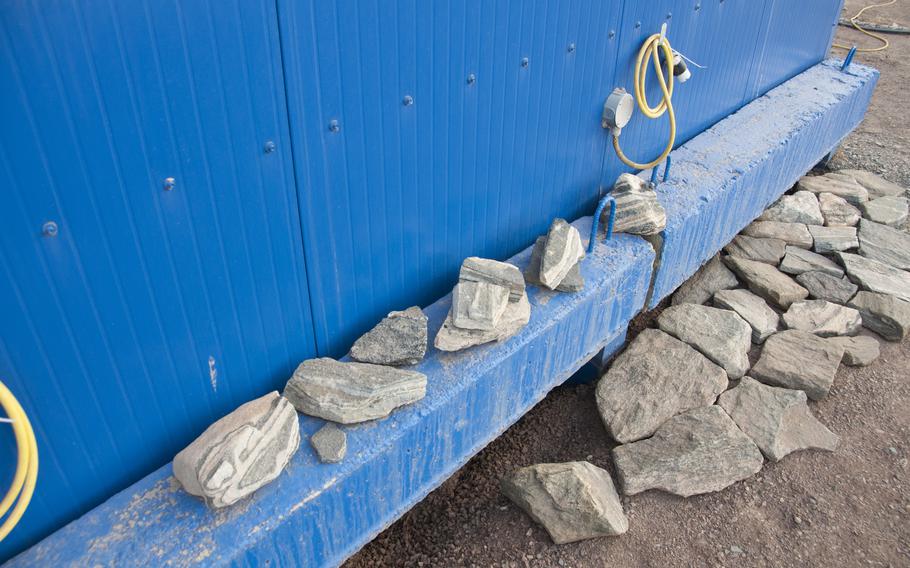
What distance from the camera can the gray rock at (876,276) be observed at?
4500mm

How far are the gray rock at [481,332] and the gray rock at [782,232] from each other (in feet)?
9.50

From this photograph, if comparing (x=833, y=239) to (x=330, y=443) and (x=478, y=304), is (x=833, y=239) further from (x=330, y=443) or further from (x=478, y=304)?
(x=330, y=443)

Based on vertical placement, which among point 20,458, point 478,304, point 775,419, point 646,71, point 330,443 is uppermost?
point 646,71

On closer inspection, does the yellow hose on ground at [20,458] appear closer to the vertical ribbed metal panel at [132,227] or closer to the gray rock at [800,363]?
the vertical ribbed metal panel at [132,227]

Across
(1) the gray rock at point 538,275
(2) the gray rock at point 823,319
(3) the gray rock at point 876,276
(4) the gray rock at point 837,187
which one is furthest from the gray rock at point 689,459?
(4) the gray rock at point 837,187

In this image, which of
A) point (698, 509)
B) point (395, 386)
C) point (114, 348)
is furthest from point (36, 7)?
point (698, 509)

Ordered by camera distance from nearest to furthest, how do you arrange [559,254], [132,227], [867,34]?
A: [132,227], [559,254], [867,34]

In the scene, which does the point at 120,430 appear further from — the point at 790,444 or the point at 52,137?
the point at 790,444

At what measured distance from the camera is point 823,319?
4285 mm

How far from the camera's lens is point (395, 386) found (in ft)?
8.48

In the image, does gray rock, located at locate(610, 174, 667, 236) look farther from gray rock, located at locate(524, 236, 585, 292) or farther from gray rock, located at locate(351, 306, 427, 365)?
gray rock, located at locate(351, 306, 427, 365)

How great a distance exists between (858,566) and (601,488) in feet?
3.82

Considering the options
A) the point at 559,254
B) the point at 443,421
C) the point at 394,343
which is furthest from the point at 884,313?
the point at 394,343

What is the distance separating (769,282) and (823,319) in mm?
416
